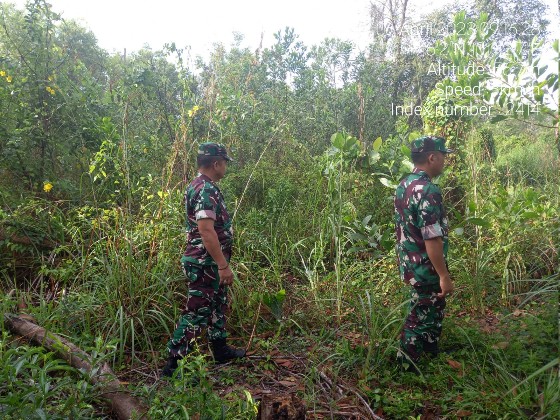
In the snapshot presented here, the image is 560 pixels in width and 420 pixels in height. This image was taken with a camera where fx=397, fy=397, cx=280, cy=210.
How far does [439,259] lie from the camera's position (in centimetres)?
260

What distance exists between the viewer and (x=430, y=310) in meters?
2.76

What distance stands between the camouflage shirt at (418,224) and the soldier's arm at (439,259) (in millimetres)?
41

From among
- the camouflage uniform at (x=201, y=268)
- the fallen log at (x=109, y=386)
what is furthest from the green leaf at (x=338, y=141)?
the fallen log at (x=109, y=386)

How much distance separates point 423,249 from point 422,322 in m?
0.52

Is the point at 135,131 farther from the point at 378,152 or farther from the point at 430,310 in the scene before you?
the point at 430,310

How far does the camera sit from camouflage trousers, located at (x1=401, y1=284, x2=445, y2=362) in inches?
108

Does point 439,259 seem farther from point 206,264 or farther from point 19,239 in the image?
point 19,239

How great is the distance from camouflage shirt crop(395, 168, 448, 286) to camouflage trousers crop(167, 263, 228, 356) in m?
1.38

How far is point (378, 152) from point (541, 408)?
11.1ft

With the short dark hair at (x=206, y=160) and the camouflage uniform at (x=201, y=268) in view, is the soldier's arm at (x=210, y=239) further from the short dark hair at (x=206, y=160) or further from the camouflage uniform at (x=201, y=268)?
the short dark hair at (x=206, y=160)

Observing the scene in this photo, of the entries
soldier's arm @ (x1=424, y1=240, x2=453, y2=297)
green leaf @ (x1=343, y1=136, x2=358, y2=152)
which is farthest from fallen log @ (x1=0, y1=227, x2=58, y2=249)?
soldier's arm @ (x1=424, y1=240, x2=453, y2=297)

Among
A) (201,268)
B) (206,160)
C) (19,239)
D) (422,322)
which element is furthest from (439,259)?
(19,239)

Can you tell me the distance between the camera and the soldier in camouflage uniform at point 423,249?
2623mm

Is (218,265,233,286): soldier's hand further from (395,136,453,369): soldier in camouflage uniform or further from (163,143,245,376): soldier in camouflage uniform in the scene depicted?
(395,136,453,369): soldier in camouflage uniform
